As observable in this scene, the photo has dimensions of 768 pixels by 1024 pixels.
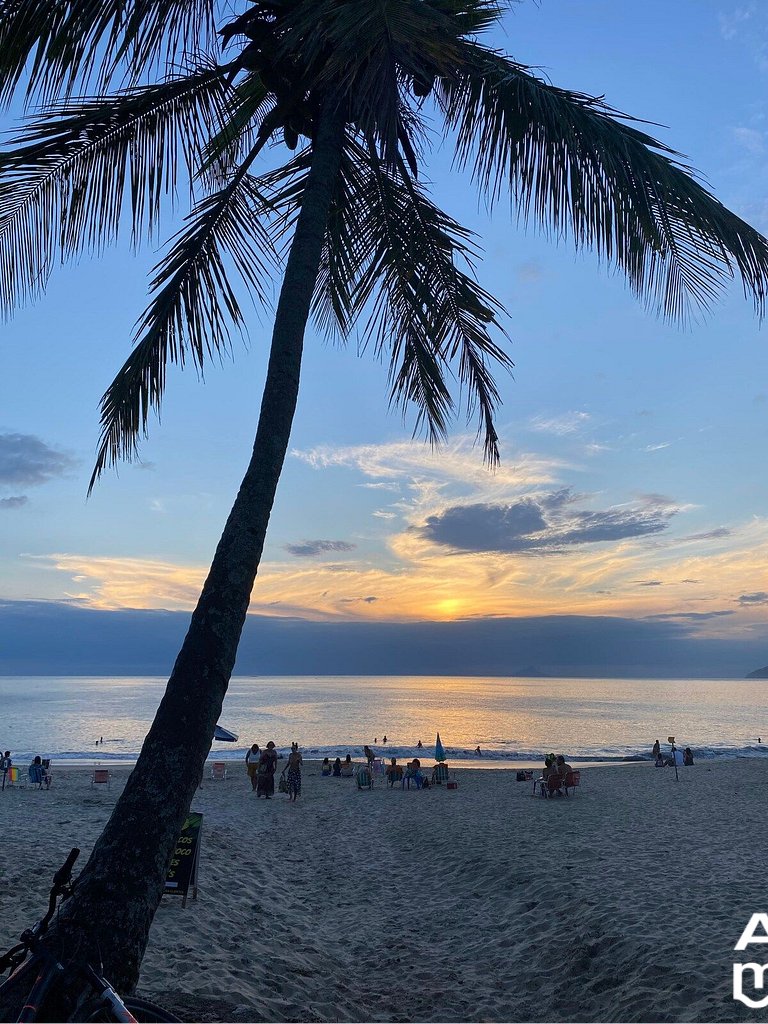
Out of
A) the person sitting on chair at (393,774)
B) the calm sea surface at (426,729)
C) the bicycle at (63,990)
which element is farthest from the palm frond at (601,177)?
the calm sea surface at (426,729)

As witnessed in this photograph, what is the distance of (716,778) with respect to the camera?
24.3m

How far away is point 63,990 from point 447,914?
6778 mm

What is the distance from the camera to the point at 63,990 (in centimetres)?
255

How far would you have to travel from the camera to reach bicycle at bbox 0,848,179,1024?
7.43ft

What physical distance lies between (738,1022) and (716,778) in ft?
73.8

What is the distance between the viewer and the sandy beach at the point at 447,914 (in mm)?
5539

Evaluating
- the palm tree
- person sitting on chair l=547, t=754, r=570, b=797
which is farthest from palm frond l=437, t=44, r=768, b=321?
person sitting on chair l=547, t=754, r=570, b=797

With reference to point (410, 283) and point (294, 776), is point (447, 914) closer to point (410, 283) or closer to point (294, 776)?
point (410, 283)

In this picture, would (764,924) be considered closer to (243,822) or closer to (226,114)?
(226,114)

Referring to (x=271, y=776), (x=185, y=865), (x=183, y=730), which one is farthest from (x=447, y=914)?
(x=271, y=776)

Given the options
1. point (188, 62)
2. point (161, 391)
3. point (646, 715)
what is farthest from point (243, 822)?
point (646, 715)

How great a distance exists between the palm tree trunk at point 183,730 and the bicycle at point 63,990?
208mm

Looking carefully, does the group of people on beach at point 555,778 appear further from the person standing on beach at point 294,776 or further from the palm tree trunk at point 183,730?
the palm tree trunk at point 183,730

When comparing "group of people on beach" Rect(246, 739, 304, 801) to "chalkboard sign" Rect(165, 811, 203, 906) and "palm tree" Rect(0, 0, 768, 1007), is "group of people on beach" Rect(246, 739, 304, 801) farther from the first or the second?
"palm tree" Rect(0, 0, 768, 1007)
